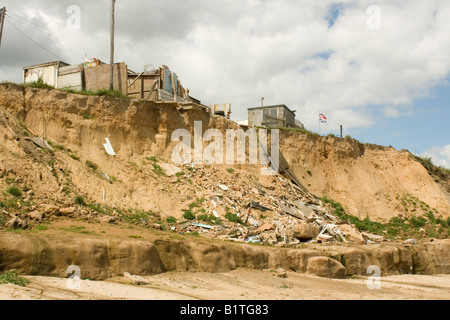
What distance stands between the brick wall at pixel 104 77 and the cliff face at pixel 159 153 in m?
2.33

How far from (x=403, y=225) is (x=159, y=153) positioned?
46.2ft

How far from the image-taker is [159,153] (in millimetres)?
19969

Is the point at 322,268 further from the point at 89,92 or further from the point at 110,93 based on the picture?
the point at 89,92

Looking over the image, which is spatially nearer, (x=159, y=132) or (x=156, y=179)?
(x=156, y=179)

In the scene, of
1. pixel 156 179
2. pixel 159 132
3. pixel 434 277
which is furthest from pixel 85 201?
pixel 434 277

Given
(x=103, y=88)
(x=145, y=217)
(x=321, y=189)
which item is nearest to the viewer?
(x=145, y=217)

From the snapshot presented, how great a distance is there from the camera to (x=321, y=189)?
2552 centimetres

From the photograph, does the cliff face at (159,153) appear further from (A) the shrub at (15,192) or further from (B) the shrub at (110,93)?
(A) the shrub at (15,192)

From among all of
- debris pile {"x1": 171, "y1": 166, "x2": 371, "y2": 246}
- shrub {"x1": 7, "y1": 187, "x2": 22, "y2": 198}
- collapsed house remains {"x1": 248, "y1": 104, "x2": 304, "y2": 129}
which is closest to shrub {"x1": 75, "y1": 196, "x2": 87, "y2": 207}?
shrub {"x1": 7, "y1": 187, "x2": 22, "y2": 198}

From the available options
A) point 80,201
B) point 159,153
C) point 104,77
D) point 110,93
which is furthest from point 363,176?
point 80,201

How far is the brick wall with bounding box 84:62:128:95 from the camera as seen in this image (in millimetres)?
21188

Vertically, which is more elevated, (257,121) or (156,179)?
(257,121)
